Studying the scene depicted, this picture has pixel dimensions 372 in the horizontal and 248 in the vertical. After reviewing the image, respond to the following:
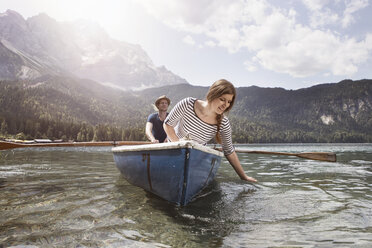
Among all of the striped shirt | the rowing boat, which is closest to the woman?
the striped shirt

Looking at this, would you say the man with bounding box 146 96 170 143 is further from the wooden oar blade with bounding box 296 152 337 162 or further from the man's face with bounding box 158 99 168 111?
the wooden oar blade with bounding box 296 152 337 162

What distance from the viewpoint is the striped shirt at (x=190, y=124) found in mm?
5078

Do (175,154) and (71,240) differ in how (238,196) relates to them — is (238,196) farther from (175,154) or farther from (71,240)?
(71,240)

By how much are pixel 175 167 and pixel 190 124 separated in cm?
124

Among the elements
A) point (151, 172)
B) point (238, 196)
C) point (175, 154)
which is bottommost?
point (238, 196)

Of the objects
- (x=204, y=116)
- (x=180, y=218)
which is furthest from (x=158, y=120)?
(x=180, y=218)

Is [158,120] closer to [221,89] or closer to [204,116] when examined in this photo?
[204,116]

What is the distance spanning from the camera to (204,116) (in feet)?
16.7

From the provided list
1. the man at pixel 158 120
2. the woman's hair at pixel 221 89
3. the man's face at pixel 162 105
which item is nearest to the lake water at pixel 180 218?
the woman's hair at pixel 221 89

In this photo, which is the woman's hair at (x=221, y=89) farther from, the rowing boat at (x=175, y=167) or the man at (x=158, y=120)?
the man at (x=158, y=120)

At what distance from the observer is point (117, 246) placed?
2898mm

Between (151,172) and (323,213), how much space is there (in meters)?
3.17

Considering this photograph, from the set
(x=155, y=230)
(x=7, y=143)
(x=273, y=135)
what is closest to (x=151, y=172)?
(x=155, y=230)

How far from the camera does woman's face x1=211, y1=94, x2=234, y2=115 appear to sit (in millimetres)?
4644
